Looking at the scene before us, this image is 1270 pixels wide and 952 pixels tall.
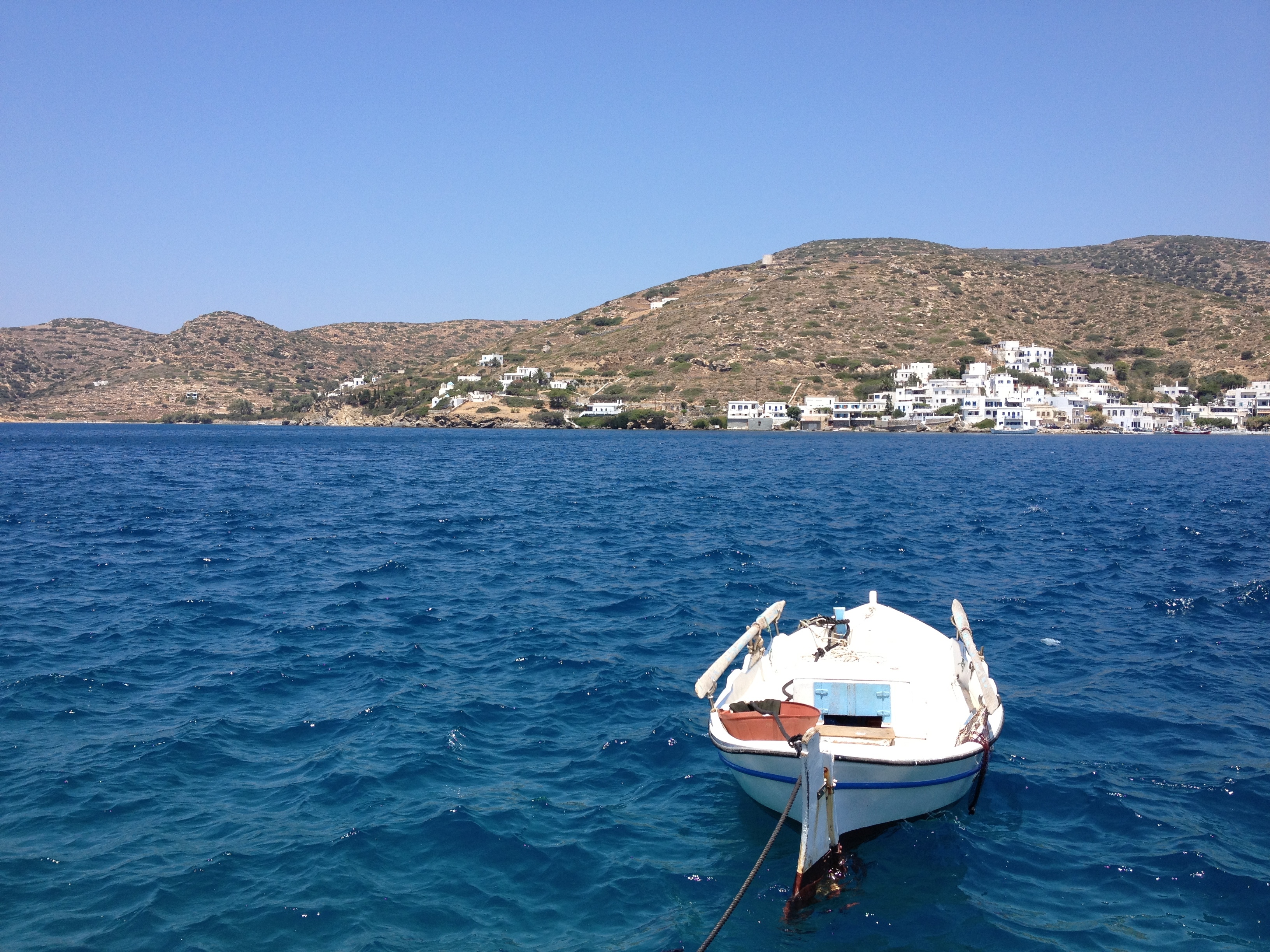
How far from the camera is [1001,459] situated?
75.3m

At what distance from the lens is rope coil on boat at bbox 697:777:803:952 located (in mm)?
7055

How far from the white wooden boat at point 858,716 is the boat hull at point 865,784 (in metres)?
0.02

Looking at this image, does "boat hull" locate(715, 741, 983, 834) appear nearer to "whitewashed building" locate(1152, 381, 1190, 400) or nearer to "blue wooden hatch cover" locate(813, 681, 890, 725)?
"blue wooden hatch cover" locate(813, 681, 890, 725)

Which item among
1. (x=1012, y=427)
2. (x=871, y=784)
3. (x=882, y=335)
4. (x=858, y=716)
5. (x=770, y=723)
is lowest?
(x=871, y=784)

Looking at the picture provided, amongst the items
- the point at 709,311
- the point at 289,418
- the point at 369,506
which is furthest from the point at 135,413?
the point at 369,506

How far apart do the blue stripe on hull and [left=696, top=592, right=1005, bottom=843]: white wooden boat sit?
0.02 meters

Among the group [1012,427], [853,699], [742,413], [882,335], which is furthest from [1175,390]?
[853,699]

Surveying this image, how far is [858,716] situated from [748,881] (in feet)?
14.8

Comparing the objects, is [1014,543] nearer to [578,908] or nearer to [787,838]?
[787,838]

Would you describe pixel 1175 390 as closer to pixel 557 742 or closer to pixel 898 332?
pixel 898 332

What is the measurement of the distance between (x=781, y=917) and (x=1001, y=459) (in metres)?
74.1

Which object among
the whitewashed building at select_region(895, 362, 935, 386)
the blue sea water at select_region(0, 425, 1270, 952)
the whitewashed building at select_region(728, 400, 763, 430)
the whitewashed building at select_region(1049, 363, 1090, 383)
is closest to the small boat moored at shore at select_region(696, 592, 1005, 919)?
the blue sea water at select_region(0, 425, 1270, 952)

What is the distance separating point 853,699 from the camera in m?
11.0

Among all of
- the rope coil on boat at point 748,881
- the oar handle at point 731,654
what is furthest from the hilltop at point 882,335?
the rope coil on boat at point 748,881
